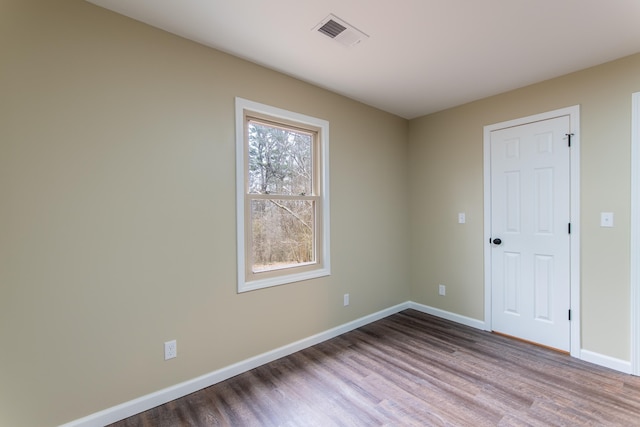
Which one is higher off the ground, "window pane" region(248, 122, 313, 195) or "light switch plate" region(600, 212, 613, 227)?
"window pane" region(248, 122, 313, 195)

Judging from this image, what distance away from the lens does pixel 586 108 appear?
2420mm

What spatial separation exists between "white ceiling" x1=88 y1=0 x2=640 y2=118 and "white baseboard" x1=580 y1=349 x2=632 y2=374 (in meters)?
2.45

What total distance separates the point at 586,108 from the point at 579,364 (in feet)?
7.19

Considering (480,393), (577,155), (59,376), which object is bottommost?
(480,393)

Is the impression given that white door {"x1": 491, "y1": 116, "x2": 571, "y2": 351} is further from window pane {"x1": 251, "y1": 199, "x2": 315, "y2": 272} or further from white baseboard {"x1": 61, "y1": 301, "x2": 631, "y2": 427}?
window pane {"x1": 251, "y1": 199, "x2": 315, "y2": 272}

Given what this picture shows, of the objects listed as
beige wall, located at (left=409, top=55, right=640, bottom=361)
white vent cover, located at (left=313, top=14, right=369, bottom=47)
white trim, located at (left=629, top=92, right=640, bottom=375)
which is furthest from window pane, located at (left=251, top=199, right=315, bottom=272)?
white trim, located at (left=629, top=92, right=640, bottom=375)

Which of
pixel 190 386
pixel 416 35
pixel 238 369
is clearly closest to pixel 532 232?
pixel 416 35

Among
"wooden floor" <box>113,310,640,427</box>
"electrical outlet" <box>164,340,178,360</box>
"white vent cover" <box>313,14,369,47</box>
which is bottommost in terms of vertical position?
"wooden floor" <box>113,310,640,427</box>

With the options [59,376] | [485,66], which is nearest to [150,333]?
[59,376]

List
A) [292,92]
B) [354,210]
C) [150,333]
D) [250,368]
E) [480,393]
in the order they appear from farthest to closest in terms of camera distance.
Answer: [354,210] → [292,92] → [250,368] → [480,393] → [150,333]

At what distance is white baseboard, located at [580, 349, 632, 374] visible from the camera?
221 centimetres

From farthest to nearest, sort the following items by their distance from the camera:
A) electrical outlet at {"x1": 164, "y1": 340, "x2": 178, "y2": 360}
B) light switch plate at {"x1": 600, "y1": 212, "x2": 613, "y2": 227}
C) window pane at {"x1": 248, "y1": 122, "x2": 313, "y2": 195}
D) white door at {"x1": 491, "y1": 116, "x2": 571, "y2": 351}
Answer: white door at {"x1": 491, "y1": 116, "x2": 571, "y2": 351} → window pane at {"x1": 248, "y1": 122, "x2": 313, "y2": 195} → light switch plate at {"x1": 600, "y1": 212, "x2": 613, "y2": 227} → electrical outlet at {"x1": 164, "y1": 340, "x2": 178, "y2": 360}

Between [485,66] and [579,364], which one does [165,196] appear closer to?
[485,66]

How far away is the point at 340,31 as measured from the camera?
1913 mm
